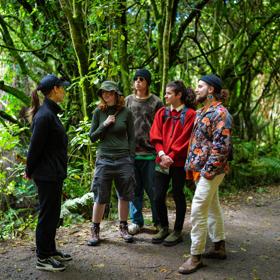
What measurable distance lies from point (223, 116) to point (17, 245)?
3.08 metres

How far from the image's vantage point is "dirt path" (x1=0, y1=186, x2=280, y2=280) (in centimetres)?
411

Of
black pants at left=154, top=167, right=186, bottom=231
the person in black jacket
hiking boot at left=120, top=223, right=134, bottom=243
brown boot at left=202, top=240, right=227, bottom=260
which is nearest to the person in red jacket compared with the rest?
black pants at left=154, top=167, right=186, bottom=231

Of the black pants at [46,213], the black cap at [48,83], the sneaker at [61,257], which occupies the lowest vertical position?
the sneaker at [61,257]

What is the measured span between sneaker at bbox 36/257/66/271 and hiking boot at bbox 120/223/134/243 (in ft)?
3.57

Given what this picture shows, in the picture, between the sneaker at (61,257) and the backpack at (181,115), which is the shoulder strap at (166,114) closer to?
the backpack at (181,115)

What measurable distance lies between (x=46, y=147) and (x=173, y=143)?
62.3 inches

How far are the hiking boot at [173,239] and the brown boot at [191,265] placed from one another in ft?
2.45

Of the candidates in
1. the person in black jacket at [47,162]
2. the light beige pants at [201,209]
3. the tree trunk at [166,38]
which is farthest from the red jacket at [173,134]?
the tree trunk at [166,38]

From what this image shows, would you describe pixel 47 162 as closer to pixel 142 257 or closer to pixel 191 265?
pixel 142 257

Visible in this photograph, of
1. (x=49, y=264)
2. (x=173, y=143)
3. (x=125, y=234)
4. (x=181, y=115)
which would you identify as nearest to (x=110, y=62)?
(x=181, y=115)

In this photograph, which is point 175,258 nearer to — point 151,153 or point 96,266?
point 96,266

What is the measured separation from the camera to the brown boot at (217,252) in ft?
14.8

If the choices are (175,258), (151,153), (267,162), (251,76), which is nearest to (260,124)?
(251,76)

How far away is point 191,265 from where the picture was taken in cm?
415
